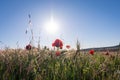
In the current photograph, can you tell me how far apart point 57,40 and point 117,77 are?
247cm

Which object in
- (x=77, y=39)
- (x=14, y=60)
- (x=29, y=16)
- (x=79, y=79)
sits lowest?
(x=79, y=79)

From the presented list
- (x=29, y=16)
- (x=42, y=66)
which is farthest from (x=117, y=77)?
(x=29, y=16)

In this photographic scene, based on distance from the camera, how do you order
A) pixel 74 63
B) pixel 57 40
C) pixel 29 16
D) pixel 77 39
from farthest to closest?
pixel 57 40
pixel 74 63
pixel 77 39
pixel 29 16

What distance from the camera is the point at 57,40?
5.46 metres

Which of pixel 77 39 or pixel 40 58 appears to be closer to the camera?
pixel 77 39

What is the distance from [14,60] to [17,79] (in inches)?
26.3

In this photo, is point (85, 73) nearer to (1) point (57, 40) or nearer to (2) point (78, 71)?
(2) point (78, 71)

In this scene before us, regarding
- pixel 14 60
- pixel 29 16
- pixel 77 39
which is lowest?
pixel 14 60

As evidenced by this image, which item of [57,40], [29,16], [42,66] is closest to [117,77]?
[42,66]

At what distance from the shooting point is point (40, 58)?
13.2ft

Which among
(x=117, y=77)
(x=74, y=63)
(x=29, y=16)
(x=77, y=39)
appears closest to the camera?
(x=117, y=77)

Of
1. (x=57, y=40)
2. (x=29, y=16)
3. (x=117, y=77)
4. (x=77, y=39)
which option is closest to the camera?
(x=117, y=77)

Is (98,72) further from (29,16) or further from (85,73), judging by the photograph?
(29,16)

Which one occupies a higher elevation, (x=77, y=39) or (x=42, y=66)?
(x=77, y=39)
